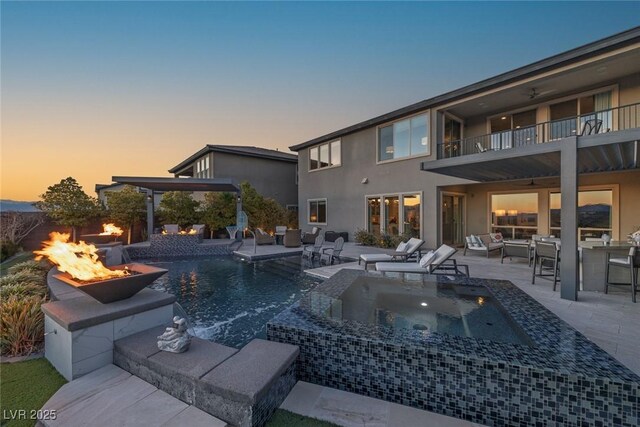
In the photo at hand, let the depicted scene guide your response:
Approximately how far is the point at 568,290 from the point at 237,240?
12.7 meters

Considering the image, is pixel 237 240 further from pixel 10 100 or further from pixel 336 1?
pixel 336 1

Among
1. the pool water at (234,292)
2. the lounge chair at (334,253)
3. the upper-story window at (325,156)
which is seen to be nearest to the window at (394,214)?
the upper-story window at (325,156)

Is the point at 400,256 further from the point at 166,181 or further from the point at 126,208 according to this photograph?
the point at 126,208

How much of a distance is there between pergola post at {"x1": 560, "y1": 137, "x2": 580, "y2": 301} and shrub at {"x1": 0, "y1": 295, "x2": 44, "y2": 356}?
8.16 meters

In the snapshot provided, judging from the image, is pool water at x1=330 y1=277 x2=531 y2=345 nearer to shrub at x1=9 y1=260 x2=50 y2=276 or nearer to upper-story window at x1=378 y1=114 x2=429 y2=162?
shrub at x1=9 y1=260 x2=50 y2=276

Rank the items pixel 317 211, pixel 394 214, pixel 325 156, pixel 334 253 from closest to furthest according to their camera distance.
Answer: pixel 334 253, pixel 394 214, pixel 325 156, pixel 317 211

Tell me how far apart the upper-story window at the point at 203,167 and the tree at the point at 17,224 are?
29.1 feet

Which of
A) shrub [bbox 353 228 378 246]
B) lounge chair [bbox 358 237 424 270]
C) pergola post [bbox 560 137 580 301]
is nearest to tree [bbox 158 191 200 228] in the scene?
shrub [bbox 353 228 378 246]

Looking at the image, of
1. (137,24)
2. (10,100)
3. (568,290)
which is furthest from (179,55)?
(568,290)

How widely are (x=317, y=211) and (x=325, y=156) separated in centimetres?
328

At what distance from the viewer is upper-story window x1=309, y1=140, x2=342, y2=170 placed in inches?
607

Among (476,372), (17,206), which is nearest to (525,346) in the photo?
(476,372)

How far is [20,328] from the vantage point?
11.0 feet

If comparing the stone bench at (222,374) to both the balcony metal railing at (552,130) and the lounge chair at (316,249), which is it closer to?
the lounge chair at (316,249)
